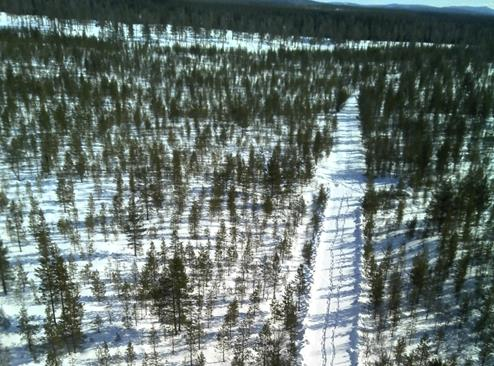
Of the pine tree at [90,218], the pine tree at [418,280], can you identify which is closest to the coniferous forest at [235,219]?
the pine tree at [418,280]

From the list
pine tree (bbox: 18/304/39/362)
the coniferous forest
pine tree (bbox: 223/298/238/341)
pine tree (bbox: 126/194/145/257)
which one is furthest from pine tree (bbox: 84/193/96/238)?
pine tree (bbox: 223/298/238/341)

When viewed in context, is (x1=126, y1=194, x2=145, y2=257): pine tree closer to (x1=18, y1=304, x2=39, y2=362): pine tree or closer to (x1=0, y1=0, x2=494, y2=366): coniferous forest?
(x1=0, y1=0, x2=494, y2=366): coniferous forest

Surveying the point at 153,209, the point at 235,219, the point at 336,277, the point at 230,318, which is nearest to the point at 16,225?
the point at 153,209

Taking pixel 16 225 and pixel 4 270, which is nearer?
pixel 4 270

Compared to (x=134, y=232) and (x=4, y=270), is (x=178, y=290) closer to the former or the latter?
(x=134, y=232)

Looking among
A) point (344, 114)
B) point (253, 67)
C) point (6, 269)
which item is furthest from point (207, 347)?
point (253, 67)

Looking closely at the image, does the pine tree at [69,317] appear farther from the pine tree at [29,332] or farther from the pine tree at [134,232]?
the pine tree at [134,232]
